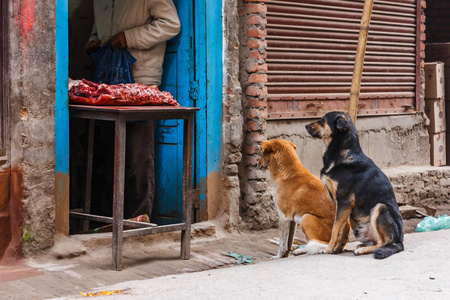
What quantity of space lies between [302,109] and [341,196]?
9.23ft

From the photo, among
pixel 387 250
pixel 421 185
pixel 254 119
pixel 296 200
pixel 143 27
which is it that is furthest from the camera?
pixel 421 185

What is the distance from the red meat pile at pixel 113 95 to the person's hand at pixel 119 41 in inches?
38.1

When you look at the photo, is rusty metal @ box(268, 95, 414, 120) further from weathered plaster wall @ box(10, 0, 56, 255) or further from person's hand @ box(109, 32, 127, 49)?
weathered plaster wall @ box(10, 0, 56, 255)

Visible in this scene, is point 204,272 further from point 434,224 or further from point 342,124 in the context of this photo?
point 434,224

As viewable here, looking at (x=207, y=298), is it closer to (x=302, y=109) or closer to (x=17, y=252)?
(x=17, y=252)

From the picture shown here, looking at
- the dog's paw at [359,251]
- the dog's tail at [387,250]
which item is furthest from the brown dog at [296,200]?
the dog's tail at [387,250]

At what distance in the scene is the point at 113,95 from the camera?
6.01 m

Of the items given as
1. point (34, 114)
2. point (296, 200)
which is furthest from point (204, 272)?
point (34, 114)

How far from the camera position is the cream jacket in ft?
23.2

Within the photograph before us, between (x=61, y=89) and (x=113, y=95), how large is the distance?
0.45m

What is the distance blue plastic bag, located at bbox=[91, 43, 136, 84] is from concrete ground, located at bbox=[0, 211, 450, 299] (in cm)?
170

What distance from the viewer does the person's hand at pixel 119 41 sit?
281 inches

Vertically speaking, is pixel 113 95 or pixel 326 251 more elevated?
pixel 113 95

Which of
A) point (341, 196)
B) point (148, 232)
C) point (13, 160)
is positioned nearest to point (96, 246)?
point (148, 232)
